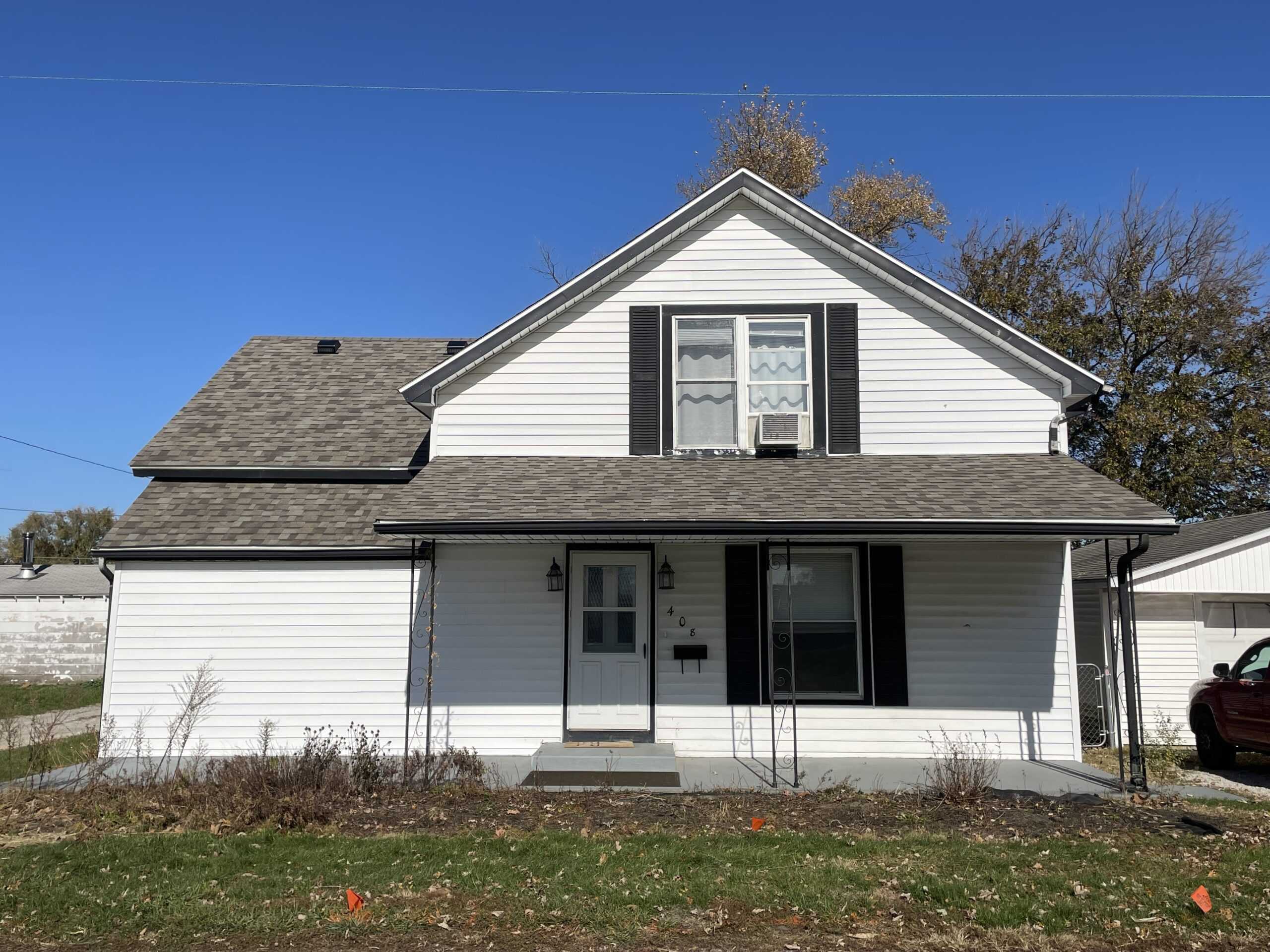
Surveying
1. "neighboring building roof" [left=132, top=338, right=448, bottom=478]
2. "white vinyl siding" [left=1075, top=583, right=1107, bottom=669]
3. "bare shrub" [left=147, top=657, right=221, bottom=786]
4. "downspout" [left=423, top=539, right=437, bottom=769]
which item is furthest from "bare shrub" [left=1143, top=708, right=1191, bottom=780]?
"bare shrub" [left=147, top=657, right=221, bottom=786]

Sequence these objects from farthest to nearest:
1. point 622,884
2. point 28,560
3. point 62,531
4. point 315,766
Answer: point 62,531, point 28,560, point 315,766, point 622,884

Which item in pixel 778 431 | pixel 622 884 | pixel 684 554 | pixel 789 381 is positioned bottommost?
pixel 622 884

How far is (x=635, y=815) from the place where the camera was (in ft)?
27.5

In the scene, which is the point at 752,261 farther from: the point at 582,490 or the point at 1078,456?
the point at 1078,456

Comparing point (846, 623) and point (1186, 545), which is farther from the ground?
point (1186, 545)

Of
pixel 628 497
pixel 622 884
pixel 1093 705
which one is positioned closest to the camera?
pixel 622 884

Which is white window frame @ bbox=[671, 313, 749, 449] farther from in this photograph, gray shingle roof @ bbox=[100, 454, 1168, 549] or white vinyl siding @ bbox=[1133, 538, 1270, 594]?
white vinyl siding @ bbox=[1133, 538, 1270, 594]

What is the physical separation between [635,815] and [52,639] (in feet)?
87.5

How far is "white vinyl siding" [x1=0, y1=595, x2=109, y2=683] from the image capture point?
92.3 ft

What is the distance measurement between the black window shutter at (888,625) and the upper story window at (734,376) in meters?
2.15

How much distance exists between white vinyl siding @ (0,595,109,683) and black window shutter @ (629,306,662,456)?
76.5 ft

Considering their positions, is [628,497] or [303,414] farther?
[303,414]

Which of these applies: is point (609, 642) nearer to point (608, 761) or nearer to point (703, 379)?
point (608, 761)

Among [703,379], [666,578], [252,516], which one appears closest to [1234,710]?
[666,578]
